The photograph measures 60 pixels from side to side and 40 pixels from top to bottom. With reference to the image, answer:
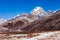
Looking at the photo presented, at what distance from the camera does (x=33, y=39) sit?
40844 millimetres

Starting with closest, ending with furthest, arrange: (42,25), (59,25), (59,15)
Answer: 1. (59,25)
2. (59,15)
3. (42,25)

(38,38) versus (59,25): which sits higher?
(59,25)

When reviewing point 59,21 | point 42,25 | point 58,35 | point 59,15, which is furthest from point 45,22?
point 58,35

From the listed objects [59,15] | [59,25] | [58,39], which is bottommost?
[58,39]

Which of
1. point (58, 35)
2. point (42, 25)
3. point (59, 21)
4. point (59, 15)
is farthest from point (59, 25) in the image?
point (58, 35)

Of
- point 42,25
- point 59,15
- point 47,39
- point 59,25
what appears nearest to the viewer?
point 47,39

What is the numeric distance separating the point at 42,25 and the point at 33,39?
96.9m

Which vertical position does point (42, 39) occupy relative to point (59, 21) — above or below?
below

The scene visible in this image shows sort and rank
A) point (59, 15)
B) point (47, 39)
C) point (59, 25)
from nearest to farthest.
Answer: point (47, 39) → point (59, 25) → point (59, 15)

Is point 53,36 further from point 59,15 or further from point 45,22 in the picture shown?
point 45,22

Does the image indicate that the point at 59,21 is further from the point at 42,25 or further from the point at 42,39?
the point at 42,39

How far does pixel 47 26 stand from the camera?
424 ft

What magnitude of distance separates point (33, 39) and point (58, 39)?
207 inches

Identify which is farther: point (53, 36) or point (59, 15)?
point (59, 15)
